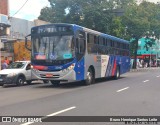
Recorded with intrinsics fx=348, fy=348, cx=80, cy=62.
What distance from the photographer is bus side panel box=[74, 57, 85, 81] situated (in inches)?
734

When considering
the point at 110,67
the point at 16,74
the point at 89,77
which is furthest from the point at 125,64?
the point at 16,74

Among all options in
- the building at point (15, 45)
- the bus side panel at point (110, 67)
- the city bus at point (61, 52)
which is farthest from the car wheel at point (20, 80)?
the building at point (15, 45)

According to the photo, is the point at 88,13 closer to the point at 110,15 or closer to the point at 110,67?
the point at 110,15

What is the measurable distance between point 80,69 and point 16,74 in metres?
4.33

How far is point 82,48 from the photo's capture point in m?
19.2

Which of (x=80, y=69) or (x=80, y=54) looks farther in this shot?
(x=80, y=69)

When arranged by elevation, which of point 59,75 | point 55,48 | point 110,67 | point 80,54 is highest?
point 55,48

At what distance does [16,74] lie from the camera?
21.0 m

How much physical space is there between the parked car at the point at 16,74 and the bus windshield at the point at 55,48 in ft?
9.30

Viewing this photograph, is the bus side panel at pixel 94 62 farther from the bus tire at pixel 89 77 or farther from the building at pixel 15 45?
the building at pixel 15 45

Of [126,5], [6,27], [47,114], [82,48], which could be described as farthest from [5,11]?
[47,114]

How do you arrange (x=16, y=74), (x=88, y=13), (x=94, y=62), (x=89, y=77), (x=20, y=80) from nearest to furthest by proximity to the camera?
(x=89, y=77) < (x=16, y=74) < (x=94, y=62) < (x=20, y=80) < (x=88, y=13)

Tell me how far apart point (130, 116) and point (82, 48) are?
32.7 feet

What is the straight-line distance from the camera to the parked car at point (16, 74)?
20.7 metres
